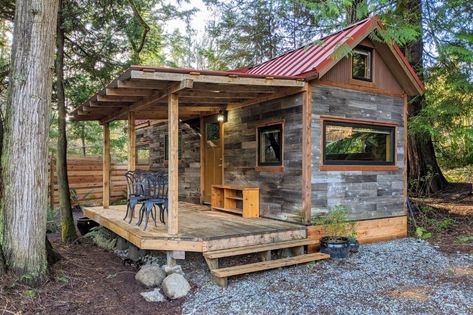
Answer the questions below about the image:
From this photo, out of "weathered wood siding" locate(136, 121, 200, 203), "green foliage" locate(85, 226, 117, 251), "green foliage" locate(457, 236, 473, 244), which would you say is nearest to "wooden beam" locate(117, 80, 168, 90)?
"green foliage" locate(85, 226, 117, 251)

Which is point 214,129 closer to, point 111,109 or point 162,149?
point 111,109

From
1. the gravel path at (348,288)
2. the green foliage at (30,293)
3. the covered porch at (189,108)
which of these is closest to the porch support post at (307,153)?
the covered porch at (189,108)

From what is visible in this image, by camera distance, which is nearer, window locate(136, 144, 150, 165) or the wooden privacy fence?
the wooden privacy fence

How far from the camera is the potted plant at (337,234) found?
223 inches

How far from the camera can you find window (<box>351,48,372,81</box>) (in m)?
6.78

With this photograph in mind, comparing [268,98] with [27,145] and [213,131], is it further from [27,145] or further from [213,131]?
[27,145]

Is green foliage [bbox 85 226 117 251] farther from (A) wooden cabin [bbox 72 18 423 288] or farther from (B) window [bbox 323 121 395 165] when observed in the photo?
(B) window [bbox 323 121 395 165]

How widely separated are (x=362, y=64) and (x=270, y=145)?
2.31 m

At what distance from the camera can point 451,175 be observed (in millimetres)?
→ 13297

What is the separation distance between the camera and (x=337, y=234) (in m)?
6.05

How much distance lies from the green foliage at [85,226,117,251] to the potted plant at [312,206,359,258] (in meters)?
3.80

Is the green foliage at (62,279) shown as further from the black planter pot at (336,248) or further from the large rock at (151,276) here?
the black planter pot at (336,248)

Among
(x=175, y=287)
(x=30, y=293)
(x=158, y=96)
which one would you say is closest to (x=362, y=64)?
(x=158, y=96)

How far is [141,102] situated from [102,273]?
9.32 ft
